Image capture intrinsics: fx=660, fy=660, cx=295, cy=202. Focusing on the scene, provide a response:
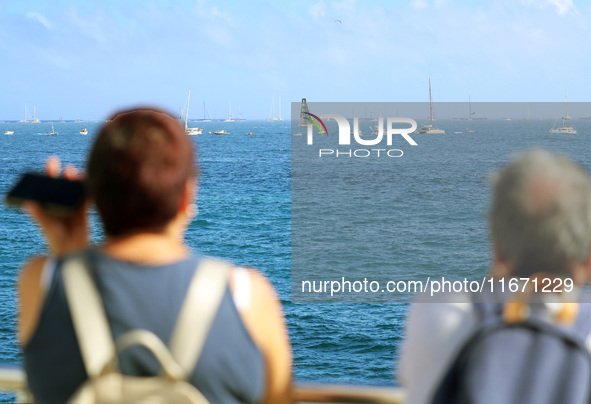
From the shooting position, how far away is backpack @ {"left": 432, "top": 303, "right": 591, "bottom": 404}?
1013 millimetres

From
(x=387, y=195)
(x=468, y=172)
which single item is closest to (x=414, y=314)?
(x=387, y=195)

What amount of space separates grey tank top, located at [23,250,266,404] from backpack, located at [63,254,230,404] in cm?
1

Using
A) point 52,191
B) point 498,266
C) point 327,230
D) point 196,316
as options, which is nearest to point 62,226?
point 52,191

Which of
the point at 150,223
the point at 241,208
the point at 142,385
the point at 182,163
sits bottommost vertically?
the point at 241,208

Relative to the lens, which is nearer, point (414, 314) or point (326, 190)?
point (414, 314)

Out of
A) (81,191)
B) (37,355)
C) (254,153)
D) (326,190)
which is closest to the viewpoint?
(37,355)

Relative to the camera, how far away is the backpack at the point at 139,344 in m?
1.06

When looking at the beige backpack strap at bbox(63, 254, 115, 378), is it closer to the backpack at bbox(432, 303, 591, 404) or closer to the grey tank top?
the grey tank top

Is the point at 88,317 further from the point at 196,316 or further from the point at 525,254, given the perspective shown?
the point at 525,254

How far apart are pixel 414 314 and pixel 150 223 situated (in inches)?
19.4

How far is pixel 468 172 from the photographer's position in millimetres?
66812

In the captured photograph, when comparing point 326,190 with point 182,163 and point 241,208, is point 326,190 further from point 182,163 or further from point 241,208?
point 182,163

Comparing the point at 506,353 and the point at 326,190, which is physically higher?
the point at 506,353

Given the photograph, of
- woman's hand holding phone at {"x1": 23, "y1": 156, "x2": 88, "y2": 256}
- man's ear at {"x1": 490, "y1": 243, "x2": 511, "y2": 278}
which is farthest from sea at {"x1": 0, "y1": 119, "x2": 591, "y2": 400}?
man's ear at {"x1": 490, "y1": 243, "x2": 511, "y2": 278}
